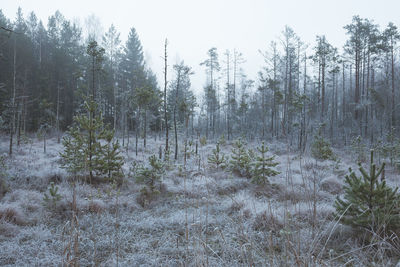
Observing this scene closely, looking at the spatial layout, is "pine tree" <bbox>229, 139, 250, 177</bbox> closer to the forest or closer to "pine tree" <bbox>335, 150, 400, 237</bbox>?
the forest

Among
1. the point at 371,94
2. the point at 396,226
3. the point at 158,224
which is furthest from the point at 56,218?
the point at 371,94

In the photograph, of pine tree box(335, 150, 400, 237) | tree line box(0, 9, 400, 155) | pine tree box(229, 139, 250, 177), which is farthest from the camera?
tree line box(0, 9, 400, 155)

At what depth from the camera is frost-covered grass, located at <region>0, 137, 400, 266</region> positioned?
188 cm

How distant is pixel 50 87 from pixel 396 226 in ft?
101

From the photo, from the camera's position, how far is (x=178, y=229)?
3855 mm

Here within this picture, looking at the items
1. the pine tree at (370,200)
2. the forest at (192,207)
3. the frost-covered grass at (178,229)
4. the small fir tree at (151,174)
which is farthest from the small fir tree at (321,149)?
the small fir tree at (151,174)

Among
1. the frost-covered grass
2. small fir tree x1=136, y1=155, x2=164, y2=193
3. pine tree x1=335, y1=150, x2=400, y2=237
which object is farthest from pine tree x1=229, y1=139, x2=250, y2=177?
pine tree x1=335, y1=150, x2=400, y2=237

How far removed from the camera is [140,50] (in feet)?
98.2

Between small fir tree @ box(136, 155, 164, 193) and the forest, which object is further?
small fir tree @ box(136, 155, 164, 193)

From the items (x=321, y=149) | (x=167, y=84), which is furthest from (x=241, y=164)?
(x=167, y=84)

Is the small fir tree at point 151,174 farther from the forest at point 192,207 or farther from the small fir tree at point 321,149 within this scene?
the small fir tree at point 321,149

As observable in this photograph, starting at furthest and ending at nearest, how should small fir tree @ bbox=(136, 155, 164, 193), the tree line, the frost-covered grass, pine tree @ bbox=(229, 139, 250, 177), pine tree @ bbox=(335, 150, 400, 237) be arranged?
the tree line
pine tree @ bbox=(229, 139, 250, 177)
small fir tree @ bbox=(136, 155, 164, 193)
pine tree @ bbox=(335, 150, 400, 237)
the frost-covered grass

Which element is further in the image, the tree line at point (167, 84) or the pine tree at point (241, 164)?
the tree line at point (167, 84)

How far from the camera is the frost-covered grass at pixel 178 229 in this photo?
6.17 feet
